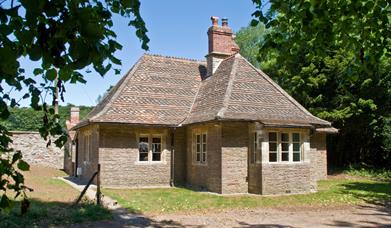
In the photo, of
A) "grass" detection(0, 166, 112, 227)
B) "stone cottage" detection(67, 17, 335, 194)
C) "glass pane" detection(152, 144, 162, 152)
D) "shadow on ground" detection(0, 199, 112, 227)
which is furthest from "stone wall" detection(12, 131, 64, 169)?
"shadow on ground" detection(0, 199, 112, 227)

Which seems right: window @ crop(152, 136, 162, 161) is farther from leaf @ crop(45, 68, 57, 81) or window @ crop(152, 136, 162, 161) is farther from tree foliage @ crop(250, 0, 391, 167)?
leaf @ crop(45, 68, 57, 81)

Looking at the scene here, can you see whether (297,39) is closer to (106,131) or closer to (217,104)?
(217,104)

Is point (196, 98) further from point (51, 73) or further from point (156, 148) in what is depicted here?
point (51, 73)

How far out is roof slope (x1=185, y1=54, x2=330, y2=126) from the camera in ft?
55.8

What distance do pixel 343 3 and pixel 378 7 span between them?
561 millimetres

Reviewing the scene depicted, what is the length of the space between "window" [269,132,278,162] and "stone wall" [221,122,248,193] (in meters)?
0.99

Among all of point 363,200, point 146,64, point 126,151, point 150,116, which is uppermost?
point 146,64

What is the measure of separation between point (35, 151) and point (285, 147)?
19.8 meters

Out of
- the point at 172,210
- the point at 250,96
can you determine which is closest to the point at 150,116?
the point at 250,96

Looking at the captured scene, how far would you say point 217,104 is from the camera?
17.8 meters

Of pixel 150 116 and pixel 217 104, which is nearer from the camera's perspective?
pixel 217 104

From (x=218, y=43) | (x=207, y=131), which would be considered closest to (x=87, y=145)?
(x=207, y=131)

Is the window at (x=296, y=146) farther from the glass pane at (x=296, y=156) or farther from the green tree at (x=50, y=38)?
the green tree at (x=50, y=38)

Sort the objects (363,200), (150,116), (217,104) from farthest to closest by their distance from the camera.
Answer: (150,116) < (217,104) < (363,200)
